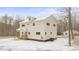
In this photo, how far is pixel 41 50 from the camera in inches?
84.7

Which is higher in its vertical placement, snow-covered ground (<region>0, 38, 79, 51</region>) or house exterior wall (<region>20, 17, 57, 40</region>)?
house exterior wall (<region>20, 17, 57, 40</region>)

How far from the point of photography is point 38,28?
2182 millimetres

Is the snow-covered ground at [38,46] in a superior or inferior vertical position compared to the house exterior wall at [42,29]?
inferior

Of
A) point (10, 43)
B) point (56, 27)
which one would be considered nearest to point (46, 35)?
point (56, 27)

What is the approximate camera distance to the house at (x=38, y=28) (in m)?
2.16

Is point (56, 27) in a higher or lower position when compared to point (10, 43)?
higher

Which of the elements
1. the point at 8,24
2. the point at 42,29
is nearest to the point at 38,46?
the point at 42,29

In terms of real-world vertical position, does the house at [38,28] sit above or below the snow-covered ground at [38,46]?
above

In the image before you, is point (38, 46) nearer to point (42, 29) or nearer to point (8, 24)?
point (42, 29)

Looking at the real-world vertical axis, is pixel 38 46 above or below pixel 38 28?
below

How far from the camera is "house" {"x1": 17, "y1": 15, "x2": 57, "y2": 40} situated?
2162 mm
